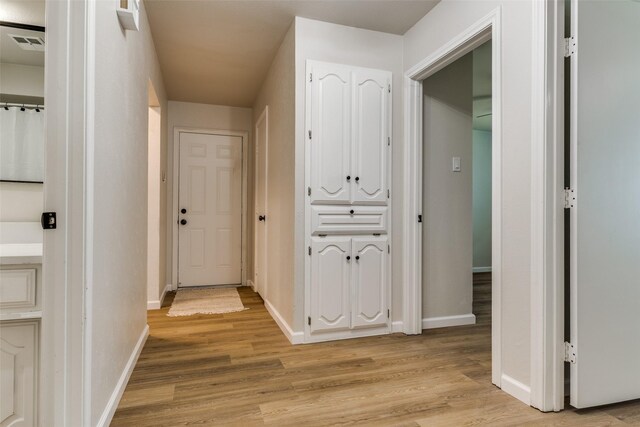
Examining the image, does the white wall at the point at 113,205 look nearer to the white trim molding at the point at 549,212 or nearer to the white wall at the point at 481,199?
the white trim molding at the point at 549,212

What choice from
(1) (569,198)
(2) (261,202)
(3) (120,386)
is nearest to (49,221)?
(3) (120,386)

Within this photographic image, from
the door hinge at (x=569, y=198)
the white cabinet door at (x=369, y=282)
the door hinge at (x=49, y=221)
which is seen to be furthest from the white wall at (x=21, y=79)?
the door hinge at (x=569, y=198)

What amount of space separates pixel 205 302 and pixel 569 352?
3154mm

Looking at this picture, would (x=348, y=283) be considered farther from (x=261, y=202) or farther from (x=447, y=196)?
(x=261, y=202)

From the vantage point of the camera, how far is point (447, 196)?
2861mm

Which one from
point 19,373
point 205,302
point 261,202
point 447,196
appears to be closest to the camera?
point 19,373

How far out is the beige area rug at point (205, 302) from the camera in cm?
327

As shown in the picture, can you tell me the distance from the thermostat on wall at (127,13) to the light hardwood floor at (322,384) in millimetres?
1909

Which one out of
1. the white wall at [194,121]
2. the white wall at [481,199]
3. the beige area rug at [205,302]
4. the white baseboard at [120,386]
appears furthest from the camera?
the white wall at [481,199]

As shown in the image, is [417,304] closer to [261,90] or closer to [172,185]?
[261,90]

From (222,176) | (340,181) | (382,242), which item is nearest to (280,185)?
(340,181)

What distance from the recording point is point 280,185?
2.95 meters

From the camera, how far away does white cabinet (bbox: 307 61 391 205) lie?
252 centimetres

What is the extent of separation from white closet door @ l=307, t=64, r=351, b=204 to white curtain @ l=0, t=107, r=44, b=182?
5.22 feet
